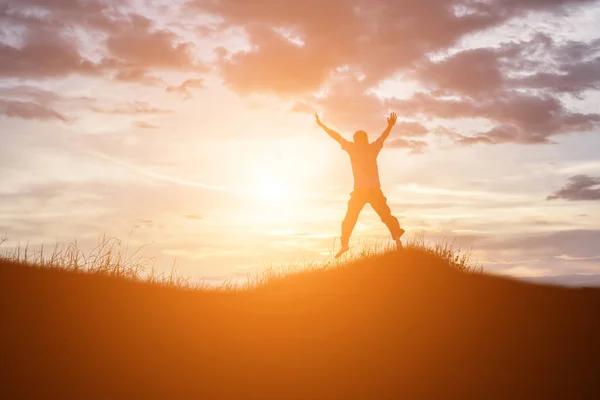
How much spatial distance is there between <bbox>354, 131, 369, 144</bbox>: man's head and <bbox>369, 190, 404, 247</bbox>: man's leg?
1424mm

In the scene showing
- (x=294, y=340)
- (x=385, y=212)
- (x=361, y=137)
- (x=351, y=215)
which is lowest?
(x=294, y=340)

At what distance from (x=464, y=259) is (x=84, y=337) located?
440 inches

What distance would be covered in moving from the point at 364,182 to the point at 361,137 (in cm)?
126

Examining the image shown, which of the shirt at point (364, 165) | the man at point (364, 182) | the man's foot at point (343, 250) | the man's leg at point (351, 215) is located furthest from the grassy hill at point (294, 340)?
the shirt at point (364, 165)

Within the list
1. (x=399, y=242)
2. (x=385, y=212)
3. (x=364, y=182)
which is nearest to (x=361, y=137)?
(x=364, y=182)

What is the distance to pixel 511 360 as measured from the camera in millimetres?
11594

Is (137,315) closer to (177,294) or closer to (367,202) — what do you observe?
(177,294)

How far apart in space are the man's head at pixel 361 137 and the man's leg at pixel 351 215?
4.61 ft

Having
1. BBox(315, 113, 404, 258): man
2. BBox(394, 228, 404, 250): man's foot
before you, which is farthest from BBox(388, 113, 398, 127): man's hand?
BBox(394, 228, 404, 250): man's foot

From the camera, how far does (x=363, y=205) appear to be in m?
17.9

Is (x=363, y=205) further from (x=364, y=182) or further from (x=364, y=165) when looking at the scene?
(x=364, y=165)

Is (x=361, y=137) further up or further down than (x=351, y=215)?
further up

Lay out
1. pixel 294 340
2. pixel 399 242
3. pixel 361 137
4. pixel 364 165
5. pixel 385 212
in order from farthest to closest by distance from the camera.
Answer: pixel 399 242 → pixel 361 137 → pixel 385 212 → pixel 364 165 → pixel 294 340

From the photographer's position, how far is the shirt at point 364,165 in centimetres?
1762
